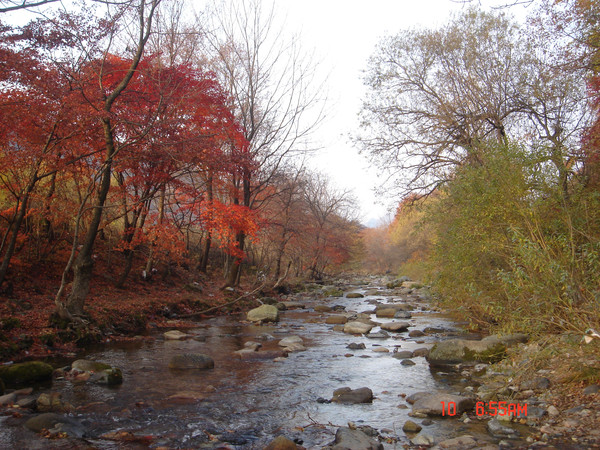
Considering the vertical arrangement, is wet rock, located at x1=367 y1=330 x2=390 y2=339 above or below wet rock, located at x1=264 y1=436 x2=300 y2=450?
above

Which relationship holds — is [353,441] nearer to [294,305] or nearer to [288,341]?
[288,341]

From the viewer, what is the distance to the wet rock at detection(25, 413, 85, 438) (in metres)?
5.32

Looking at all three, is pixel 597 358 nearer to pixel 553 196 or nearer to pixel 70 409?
pixel 553 196

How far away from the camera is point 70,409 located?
622 cm

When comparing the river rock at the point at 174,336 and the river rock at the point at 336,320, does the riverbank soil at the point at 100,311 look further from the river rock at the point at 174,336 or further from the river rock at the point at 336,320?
the river rock at the point at 336,320

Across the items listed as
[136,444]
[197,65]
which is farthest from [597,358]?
[197,65]

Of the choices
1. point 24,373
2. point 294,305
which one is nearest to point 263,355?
point 24,373

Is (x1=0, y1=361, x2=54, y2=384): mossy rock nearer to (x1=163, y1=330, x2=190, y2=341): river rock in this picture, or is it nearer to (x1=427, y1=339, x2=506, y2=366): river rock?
(x1=163, y1=330, x2=190, y2=341): river rock

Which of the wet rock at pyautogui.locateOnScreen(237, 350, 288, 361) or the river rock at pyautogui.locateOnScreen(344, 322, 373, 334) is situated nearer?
the wet rock at pyautogui.locateOnScreen(237, 350, 288, 361)

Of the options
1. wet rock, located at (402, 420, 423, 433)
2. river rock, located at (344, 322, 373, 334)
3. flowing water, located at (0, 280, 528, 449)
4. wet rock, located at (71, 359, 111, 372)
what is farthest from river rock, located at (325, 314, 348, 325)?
wet rock, located at (402, 420, 423, 433)

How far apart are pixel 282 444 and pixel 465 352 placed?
5.74 meters

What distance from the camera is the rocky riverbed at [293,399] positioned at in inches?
206
